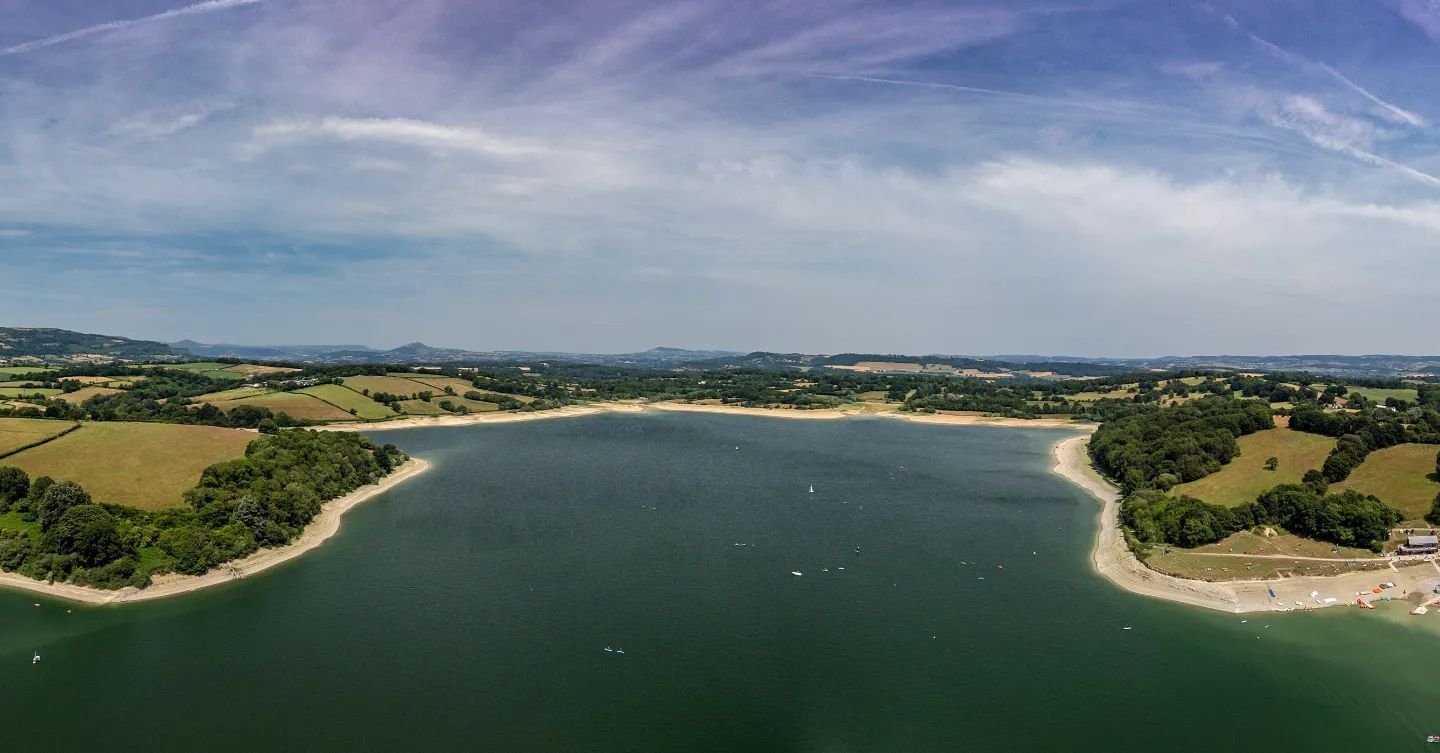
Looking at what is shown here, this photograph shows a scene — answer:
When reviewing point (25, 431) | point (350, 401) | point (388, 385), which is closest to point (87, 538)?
point (25, 431)

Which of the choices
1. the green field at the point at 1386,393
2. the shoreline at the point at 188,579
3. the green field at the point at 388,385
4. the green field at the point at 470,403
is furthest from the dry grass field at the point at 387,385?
the green field at the point at 1386,393

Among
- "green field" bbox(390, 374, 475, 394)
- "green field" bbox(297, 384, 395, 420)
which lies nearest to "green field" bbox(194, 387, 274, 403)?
"green field" bbox(297, 384, 395, 420)

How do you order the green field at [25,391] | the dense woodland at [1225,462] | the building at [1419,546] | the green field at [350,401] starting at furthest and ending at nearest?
the green field at [350,401]
the green field at [25,391]
the dense woodland at [1225,462]
the building at [1419,546]

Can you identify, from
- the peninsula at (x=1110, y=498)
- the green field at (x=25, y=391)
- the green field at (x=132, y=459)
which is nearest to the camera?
the peninsula at (x=1110, y=498)

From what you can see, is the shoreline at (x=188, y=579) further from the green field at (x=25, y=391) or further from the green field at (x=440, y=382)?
the green field at (x=440, y=382)

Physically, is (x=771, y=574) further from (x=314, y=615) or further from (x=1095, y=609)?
(x=314, y=615)

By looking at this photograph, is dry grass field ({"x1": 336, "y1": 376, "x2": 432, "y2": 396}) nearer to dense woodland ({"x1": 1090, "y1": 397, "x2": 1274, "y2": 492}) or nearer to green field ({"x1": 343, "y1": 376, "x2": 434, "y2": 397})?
green field ({"x1": 343, "y1": 376, "x2": 434, "y2": 397})
